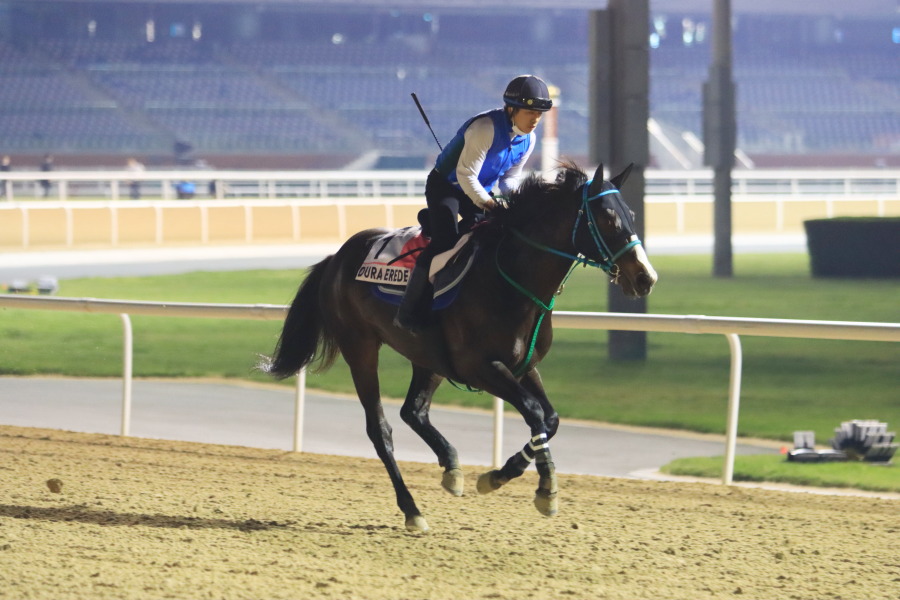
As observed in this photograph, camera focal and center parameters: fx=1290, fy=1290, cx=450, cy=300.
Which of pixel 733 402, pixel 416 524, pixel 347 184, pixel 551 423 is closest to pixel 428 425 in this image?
pixel 416 524

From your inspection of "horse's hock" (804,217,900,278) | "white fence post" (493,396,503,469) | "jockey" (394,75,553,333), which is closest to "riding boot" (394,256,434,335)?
"jockey" (394,75,553,333)

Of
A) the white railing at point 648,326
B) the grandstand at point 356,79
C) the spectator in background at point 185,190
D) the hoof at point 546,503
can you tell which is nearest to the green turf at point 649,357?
the white railing at point 648,326

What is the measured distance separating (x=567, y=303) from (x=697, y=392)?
6.53 metres

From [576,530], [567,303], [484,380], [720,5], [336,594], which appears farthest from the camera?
[720,5]

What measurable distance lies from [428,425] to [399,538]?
0.59m

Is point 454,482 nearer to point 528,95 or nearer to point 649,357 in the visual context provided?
point 528,95

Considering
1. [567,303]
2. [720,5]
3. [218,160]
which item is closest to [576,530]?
[567,303]

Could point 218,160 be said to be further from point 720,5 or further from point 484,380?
point 484,380

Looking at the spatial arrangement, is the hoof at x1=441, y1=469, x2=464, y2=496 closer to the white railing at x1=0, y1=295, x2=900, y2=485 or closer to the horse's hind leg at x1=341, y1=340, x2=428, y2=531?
the horse's hind leg at x1=341, y1=340, x2=428, y2=531

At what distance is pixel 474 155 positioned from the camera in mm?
4863

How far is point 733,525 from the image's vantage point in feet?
17.5

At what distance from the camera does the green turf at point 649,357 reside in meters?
9.27

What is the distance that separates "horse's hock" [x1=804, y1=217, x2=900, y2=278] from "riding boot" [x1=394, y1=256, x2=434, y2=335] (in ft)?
48.1

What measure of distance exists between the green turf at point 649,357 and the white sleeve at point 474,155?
1.93 meters
